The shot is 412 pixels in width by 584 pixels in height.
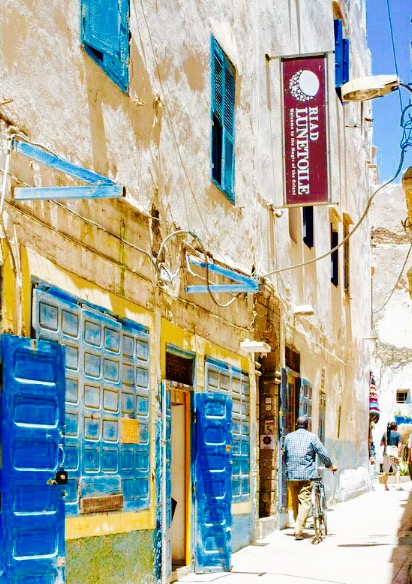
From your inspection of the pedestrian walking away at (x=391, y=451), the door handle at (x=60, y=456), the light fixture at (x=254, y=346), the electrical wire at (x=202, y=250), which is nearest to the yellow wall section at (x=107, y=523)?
the door handle at (x=60, y=456)

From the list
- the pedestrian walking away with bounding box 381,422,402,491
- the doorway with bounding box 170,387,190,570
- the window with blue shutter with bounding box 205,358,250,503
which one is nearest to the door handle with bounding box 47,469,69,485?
the doorway with bounding box 170,387,190,570

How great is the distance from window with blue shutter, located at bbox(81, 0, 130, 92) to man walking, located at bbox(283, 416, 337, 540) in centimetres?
653

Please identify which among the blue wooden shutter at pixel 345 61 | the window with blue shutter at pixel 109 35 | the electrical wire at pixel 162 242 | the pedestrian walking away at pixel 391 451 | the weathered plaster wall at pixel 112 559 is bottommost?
the weathered plaster wall at pixel 112 559

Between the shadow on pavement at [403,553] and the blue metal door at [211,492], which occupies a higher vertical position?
the blue metal door at [211,492]

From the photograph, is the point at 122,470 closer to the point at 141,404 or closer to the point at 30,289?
the point at 141,404

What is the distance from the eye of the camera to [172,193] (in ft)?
34.9

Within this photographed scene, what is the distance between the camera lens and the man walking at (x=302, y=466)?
1398 cm

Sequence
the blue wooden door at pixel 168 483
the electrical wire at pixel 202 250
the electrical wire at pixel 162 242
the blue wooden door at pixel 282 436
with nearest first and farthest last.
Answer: the electrical wire at pixel 162 242 → the blue wooden door at pixel 168 483 → the electrical wire at pixel 202 250 → the blue wooden door at pixel 282 436

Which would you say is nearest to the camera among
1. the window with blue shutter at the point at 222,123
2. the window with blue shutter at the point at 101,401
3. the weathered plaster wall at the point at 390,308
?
the window with blue shutter at the point at 101,401

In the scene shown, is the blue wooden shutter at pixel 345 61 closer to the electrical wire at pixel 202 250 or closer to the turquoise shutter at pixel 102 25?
the electrical wire at pixel 202 250

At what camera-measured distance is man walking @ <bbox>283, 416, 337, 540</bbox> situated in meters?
14.0

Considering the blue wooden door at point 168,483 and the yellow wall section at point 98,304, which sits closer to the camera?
the yellow wall section at point 98,304

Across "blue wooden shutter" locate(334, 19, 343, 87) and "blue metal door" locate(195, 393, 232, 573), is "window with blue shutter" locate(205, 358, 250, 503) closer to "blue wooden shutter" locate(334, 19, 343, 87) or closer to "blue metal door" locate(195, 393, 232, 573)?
"blue metal door" locate(195, 393, 232, 573)

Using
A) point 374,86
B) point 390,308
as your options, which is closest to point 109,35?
point 374,86
